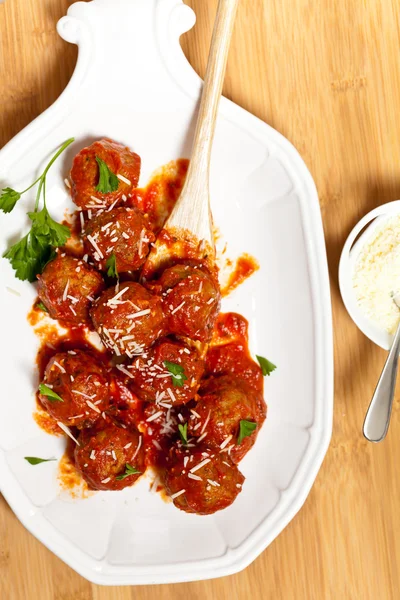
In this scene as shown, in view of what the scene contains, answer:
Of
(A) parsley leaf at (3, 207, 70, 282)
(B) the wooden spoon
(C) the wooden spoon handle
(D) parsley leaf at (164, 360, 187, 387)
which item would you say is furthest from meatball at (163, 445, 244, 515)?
(C) the wooden spoon handle

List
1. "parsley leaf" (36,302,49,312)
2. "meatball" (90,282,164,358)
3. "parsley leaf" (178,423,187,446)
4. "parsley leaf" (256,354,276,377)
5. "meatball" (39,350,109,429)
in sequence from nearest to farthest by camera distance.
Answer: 1. "meatball" (90,282,164,358)
2. "meatball" (39,350,109,429)
3. "parsley leaf" (178,423,187,446)
4. "parsley leaf" (36,302,49,312)
5. "parsley leaf" (256,354,276,377)

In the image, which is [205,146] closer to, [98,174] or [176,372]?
[98,174]

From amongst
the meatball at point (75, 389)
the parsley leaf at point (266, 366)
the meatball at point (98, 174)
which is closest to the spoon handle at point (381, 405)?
the parsley leaf at point (266, 366)

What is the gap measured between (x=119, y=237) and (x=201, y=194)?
472 mm

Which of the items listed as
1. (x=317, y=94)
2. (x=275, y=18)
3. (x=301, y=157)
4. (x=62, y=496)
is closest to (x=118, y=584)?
(x=62, y=496)

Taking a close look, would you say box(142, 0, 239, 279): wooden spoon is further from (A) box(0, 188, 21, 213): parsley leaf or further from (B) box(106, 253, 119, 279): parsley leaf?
(A) box(0, 188, 21, 213): parsley leaf

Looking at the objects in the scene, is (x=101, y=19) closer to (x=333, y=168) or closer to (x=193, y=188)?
(x=193, y=188)

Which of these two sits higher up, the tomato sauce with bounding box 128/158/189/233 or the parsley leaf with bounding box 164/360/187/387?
the tomato sauce with bounding box 128/158/189/233

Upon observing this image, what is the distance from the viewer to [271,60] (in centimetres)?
292

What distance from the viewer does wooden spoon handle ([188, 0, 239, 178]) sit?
2631 millimetres

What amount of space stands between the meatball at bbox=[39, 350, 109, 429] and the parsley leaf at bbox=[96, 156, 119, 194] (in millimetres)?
787

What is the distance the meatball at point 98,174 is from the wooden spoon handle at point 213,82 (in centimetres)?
34

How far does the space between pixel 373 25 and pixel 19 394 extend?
265 cm

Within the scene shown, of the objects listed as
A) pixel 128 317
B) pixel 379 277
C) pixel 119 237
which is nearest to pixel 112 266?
pixel 119 237
